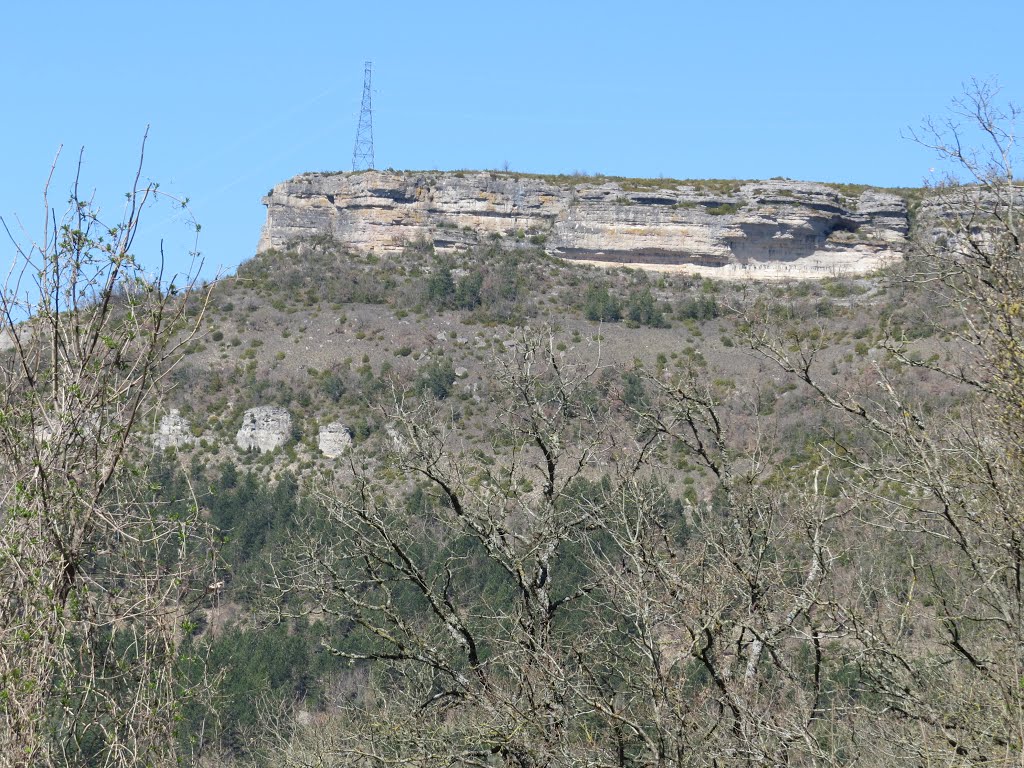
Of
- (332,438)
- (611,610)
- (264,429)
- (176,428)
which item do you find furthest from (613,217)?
(611,610)

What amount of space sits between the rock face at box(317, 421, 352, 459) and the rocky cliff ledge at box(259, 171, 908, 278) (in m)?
A: 22.3

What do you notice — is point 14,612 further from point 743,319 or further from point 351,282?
point 351,282

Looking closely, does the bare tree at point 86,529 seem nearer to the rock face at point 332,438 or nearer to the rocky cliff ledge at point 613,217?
the rock face at point 332,438

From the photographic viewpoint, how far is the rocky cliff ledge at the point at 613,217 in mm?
69812

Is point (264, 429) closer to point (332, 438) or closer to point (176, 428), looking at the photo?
point (332, 438)

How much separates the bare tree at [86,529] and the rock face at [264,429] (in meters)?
45.2

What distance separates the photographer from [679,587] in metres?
7.65

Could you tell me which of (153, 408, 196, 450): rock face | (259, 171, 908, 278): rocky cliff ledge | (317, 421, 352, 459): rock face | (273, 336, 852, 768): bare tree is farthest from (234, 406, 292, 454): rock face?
(273, 336, 852, 768): bare tree

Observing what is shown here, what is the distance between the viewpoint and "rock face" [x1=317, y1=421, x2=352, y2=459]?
5053 centimetres

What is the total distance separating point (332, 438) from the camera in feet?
168

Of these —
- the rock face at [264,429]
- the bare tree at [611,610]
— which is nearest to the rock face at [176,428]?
the rock face at [264,429]

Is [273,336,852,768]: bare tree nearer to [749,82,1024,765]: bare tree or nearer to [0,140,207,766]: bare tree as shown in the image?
[749,82,1024,765]: bare tree

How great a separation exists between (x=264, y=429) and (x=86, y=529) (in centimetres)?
4627

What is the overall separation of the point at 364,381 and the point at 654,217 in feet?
80.8
